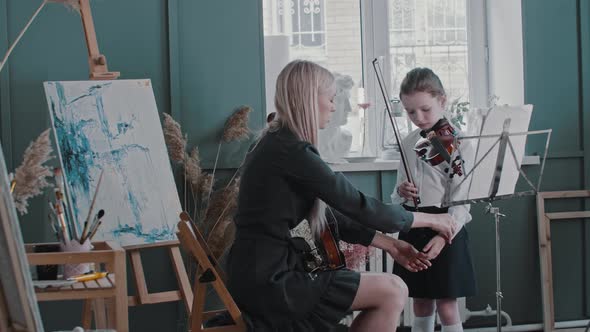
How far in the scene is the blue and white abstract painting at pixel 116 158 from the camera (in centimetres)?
309

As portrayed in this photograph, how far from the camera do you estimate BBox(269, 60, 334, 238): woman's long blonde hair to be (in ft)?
7.96

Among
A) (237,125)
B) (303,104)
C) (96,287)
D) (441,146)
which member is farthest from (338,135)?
(96,287)

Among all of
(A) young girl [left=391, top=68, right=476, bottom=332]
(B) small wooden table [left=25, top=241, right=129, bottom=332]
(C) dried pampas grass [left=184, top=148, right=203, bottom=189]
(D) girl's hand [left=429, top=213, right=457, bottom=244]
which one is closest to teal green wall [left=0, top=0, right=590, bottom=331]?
(C) dried pampas grass [left=184, top=148, right=203, bottom=189]

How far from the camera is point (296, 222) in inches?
94.9

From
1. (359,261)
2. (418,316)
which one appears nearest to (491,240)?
(359,261)

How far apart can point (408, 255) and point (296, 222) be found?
17.3 inches

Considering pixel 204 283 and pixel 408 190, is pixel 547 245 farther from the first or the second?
pixel 204 283

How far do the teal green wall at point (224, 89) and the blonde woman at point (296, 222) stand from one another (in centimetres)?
129

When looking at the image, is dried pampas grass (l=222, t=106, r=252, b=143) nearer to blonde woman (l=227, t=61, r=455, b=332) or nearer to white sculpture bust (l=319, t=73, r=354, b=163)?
white sculpture bust (l=319, t=73, r=354, b=163)

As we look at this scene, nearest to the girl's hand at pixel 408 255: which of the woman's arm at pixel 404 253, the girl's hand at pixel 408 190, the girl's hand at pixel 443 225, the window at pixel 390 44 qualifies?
the woman's arm at pixel 404 253

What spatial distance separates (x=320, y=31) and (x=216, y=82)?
73 centimetres

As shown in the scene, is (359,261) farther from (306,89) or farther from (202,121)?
(306,89)

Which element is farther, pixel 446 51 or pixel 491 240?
pixel 446 51

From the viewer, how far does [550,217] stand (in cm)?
404
